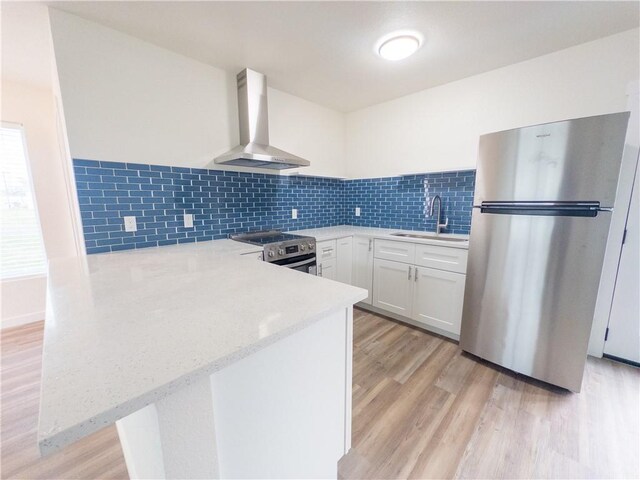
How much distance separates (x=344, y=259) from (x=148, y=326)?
226 cm

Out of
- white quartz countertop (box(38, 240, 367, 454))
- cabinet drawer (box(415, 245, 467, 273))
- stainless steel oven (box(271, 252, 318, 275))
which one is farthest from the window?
cabinet drawer (box(415, 245, 467, 273))

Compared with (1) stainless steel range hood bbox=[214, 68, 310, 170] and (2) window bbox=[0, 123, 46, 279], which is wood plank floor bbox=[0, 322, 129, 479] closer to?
(2) window bbox=[0, 123, 46, 279]

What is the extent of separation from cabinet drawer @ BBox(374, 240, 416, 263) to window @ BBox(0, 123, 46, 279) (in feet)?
12.0

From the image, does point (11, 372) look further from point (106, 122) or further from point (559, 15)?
point (559, 15)

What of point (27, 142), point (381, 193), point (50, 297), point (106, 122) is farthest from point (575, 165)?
point (27, 142)

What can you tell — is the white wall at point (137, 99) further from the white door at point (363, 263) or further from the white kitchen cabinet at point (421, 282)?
the white kitchen cabinet at point (421, 282)

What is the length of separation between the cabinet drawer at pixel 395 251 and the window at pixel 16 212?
365 centimetres

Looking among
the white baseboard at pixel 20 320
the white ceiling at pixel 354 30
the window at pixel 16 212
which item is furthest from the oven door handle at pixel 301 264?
the white baseboard at pixel 20 320

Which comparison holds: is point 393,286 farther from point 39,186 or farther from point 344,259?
point 39,186

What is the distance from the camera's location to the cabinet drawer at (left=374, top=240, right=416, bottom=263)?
2453 millimetres

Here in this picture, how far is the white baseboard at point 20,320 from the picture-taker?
265 cm

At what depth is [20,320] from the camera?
8.97 feet

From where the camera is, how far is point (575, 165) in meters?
1.52

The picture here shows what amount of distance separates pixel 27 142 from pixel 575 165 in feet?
15.3
